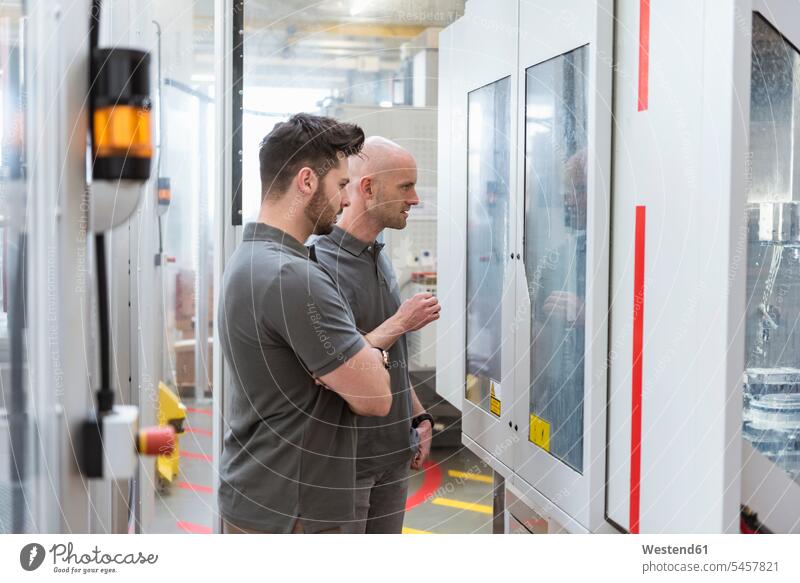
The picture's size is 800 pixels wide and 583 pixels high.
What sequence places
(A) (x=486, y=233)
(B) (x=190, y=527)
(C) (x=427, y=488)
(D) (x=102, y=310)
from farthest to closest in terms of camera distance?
1. (C) (x=427, y=488)
2. (B) (x=190, y=527)
3. (A) (x=486, y=233)
4. (D) (x=102, y=310)

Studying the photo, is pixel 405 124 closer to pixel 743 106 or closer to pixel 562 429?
pixel 562 429

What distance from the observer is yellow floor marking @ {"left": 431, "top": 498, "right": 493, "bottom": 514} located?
14.0ft

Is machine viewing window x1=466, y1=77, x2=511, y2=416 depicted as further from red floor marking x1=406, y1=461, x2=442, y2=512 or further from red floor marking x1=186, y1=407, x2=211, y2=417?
red floor marking x1=186, y1=407, x2=211, y2=417

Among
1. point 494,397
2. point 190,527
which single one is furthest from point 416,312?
point 190,527

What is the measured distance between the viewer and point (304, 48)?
310 inches

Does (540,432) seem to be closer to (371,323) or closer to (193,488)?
(371,323)

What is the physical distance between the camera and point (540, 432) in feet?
6.73

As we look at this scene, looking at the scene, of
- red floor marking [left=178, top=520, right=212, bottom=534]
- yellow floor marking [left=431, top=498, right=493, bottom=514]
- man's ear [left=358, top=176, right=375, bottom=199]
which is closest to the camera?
man's ear [left=358, top=176, right=375, bottom=199]

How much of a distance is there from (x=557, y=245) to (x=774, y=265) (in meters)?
0.50

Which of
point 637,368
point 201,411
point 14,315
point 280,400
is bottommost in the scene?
point 201,411

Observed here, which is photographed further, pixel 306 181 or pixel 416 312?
pixel 416 312

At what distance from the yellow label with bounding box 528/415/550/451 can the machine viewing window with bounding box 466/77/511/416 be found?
0.70 feet
